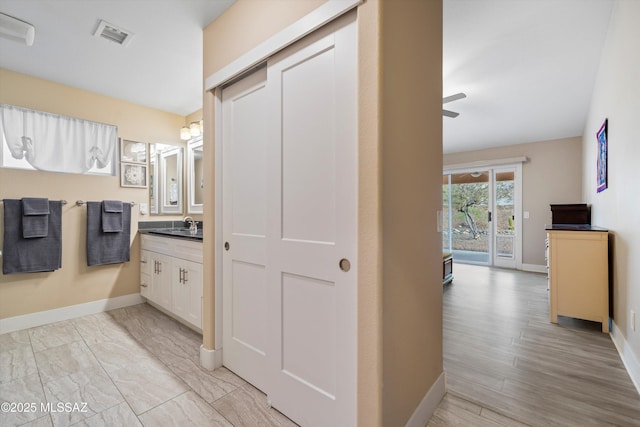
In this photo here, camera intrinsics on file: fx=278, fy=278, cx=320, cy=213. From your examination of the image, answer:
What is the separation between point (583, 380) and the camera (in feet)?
6.04

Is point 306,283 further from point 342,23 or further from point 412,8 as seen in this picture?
point 412,8

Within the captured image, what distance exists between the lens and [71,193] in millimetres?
3027

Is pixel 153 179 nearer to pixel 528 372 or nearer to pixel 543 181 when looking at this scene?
pixel 528 372

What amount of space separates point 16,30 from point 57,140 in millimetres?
1140

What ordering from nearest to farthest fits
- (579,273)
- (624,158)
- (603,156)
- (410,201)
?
(410,201), (624,158), (579,273), (603,156)

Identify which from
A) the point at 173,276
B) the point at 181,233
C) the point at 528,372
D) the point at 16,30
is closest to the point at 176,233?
the point at 181,233

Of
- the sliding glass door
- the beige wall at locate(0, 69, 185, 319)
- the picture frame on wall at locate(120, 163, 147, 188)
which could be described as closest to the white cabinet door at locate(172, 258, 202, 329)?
the beige wall at locate(0, 69, 185, 319)

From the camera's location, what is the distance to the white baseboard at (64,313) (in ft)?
8.71

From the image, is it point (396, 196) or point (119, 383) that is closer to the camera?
point (396, 196)

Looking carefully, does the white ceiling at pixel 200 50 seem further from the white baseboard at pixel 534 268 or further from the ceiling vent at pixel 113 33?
the white baseboard at pixel 534 268

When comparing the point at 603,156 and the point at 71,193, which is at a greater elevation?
the point at 603,156

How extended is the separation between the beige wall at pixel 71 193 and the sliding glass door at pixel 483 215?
5.29 m

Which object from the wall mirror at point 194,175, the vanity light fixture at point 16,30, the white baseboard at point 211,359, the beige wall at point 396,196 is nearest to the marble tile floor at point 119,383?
the white baseboard at point 211,359

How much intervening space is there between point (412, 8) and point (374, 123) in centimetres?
71
